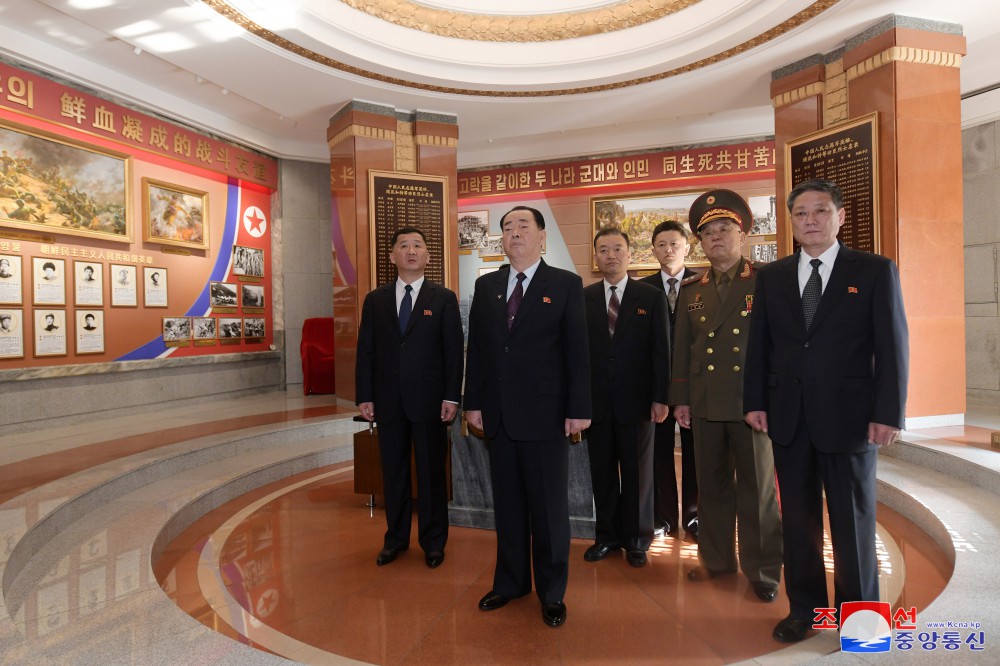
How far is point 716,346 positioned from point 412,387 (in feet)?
4.98

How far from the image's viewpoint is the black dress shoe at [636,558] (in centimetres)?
303

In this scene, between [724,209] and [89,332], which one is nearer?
[724,209]

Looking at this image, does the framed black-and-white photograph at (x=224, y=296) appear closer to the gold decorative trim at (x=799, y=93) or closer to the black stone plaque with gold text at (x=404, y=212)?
the black stone plaque with gold text at (x=404, y=212)

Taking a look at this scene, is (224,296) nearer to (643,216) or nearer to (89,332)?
(89,332)

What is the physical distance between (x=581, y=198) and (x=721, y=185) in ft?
6.76

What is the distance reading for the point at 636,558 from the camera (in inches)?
120

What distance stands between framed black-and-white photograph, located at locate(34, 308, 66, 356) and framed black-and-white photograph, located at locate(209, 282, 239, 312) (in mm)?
1955

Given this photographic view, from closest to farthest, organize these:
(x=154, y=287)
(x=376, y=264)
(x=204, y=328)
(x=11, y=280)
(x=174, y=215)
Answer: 1. (x=11, y=280)
2. (x=376, y=264)
3. (x=154, y=287)
4. (x=174, y=215)
5. (x=204, y=328)

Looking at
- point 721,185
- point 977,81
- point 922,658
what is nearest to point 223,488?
point 922,658

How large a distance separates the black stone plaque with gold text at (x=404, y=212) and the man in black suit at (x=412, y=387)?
3.82 meters

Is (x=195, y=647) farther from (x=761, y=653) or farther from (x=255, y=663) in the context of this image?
(x=761, y=653)

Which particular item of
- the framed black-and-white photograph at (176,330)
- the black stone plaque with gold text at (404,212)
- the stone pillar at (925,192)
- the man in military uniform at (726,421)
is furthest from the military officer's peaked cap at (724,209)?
the framed black-and-white photograph at (176,330)

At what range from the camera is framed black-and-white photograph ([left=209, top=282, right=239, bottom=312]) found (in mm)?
7938

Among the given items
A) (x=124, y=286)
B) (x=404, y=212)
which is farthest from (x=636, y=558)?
(x=124, y=286)
